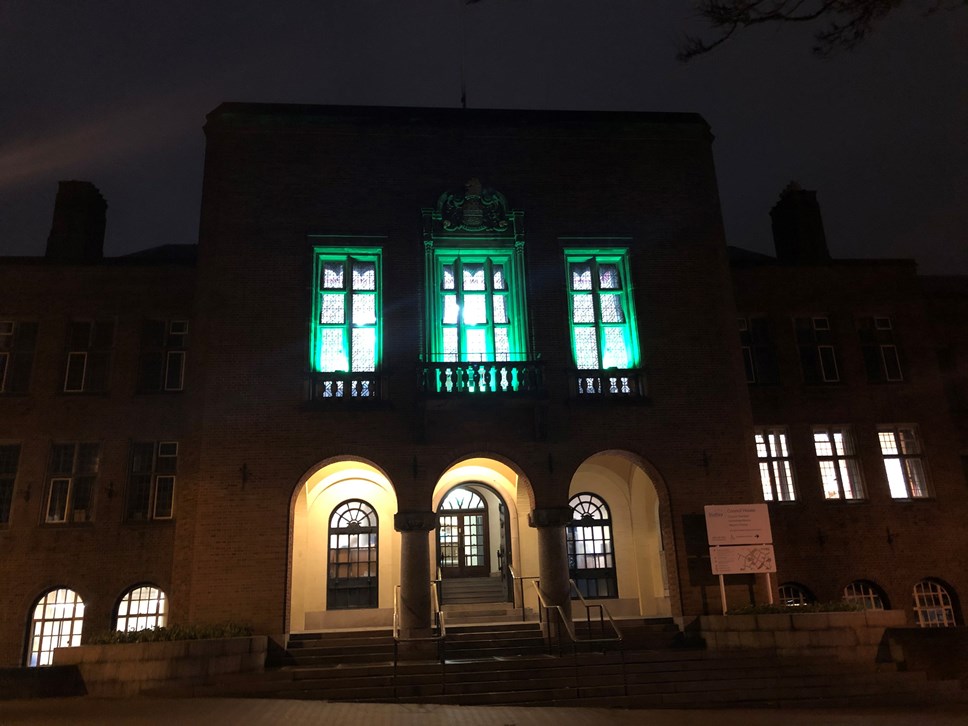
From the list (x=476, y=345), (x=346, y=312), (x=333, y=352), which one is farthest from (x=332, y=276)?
(x=476, y=345)

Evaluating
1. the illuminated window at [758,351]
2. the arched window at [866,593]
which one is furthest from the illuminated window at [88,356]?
the arched window at [866,593]

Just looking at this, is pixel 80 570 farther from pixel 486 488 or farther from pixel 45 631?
pixel 486 488

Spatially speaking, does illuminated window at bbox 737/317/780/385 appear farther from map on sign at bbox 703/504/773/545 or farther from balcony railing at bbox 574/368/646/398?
map on sign at bbox 703/504/773/545

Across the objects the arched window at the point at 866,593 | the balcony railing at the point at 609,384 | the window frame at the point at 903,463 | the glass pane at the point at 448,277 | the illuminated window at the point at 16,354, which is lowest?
the arched window at the point at 866,593

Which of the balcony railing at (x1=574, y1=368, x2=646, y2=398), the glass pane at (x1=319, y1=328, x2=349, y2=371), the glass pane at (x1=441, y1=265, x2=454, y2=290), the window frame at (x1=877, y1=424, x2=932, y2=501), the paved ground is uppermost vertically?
the glass pane at (x1=441, y1=265, x2=454, y2=290)

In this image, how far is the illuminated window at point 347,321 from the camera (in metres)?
15.3

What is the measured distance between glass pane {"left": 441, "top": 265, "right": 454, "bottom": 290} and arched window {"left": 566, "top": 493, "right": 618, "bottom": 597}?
18.5 ft

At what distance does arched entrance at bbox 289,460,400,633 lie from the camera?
1639 cm

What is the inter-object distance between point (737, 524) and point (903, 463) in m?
7.26

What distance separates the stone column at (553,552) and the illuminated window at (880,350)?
988 cm

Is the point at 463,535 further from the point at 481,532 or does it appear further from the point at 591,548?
the point at 591,548

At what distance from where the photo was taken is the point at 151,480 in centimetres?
1716

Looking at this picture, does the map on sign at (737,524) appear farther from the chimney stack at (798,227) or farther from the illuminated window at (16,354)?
the illuminated window at (16,354)

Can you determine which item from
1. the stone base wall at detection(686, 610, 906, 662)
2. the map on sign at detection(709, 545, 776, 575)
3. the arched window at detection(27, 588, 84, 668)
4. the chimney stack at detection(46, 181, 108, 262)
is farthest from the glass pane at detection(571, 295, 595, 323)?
the arched window at detection(27, 588, 84, 668)
